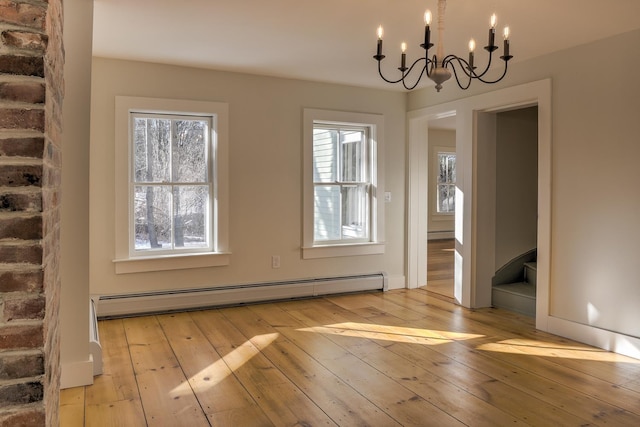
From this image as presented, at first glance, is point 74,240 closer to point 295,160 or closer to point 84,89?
point 84,89

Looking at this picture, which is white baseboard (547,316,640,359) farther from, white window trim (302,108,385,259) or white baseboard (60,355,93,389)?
white baseboard (60,355,93,389)

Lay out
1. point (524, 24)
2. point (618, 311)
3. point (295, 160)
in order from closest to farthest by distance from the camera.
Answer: point (524, 24)
point (618, 311)
point (295, 160)

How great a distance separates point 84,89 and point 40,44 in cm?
170

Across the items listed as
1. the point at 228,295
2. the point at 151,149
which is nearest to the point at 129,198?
the point at 151,149

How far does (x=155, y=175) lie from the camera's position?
4.57m

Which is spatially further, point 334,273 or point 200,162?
point 334,273

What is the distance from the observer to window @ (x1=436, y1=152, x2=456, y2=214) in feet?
33.3

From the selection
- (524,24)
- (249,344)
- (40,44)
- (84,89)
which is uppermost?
(524,24)

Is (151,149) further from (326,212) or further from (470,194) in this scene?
(470,194)

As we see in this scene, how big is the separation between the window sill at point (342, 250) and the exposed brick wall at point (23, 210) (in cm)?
391

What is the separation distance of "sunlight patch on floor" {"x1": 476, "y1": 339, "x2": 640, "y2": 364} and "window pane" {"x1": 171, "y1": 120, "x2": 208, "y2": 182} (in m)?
2.95

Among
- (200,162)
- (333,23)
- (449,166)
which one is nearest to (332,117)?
(200,162)

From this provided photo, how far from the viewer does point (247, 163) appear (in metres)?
4.84

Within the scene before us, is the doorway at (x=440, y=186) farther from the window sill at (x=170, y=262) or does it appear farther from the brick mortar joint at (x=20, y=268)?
the brick mortar joint at (x=20, y=268)
